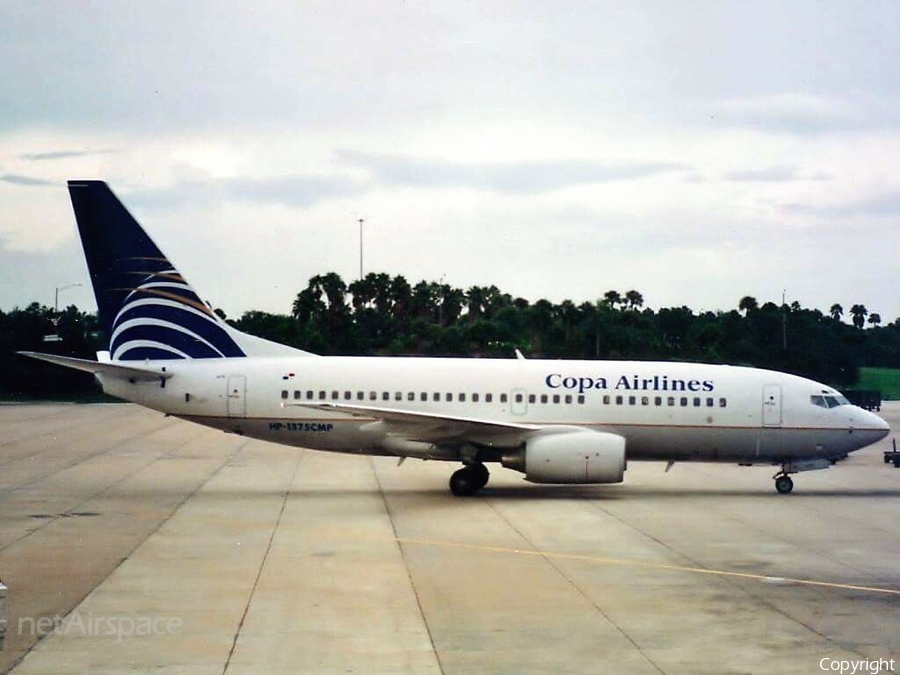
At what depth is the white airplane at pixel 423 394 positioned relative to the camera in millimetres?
27641

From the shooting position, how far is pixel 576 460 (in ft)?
86.8

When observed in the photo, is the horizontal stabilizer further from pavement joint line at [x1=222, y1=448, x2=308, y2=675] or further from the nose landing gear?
the nose landing gear

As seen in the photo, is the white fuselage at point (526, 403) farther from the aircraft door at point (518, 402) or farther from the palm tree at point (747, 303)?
the palm tree at point (747, 303)

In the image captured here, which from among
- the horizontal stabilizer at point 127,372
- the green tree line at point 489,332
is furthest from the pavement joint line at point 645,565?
the green tree line at point 489,332

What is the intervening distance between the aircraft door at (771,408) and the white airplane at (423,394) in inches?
0.9

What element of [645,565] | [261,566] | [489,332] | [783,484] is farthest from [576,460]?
[489,332]

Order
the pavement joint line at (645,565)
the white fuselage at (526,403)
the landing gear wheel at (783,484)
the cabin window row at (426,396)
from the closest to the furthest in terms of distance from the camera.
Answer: the pavement joint line at (645,565)
the white fuselage at (526,403)
the cabin window row at (426,396)
the landing gear wheel at (783,484)

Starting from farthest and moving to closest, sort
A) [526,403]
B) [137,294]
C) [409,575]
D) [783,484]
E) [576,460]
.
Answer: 1. [137,294]
2. [783,484]
3. [526,403]
4. [576,460]
5. [409,575]

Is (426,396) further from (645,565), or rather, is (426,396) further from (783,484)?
(645,565)

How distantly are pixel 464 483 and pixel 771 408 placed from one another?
762cm

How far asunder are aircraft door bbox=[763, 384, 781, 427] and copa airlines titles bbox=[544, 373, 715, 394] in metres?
1.31

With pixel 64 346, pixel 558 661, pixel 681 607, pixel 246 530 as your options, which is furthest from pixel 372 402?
pixel 64 346

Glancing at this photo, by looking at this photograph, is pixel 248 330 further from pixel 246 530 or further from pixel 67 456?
pixel 246 530

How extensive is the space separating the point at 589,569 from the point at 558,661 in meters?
5.55
